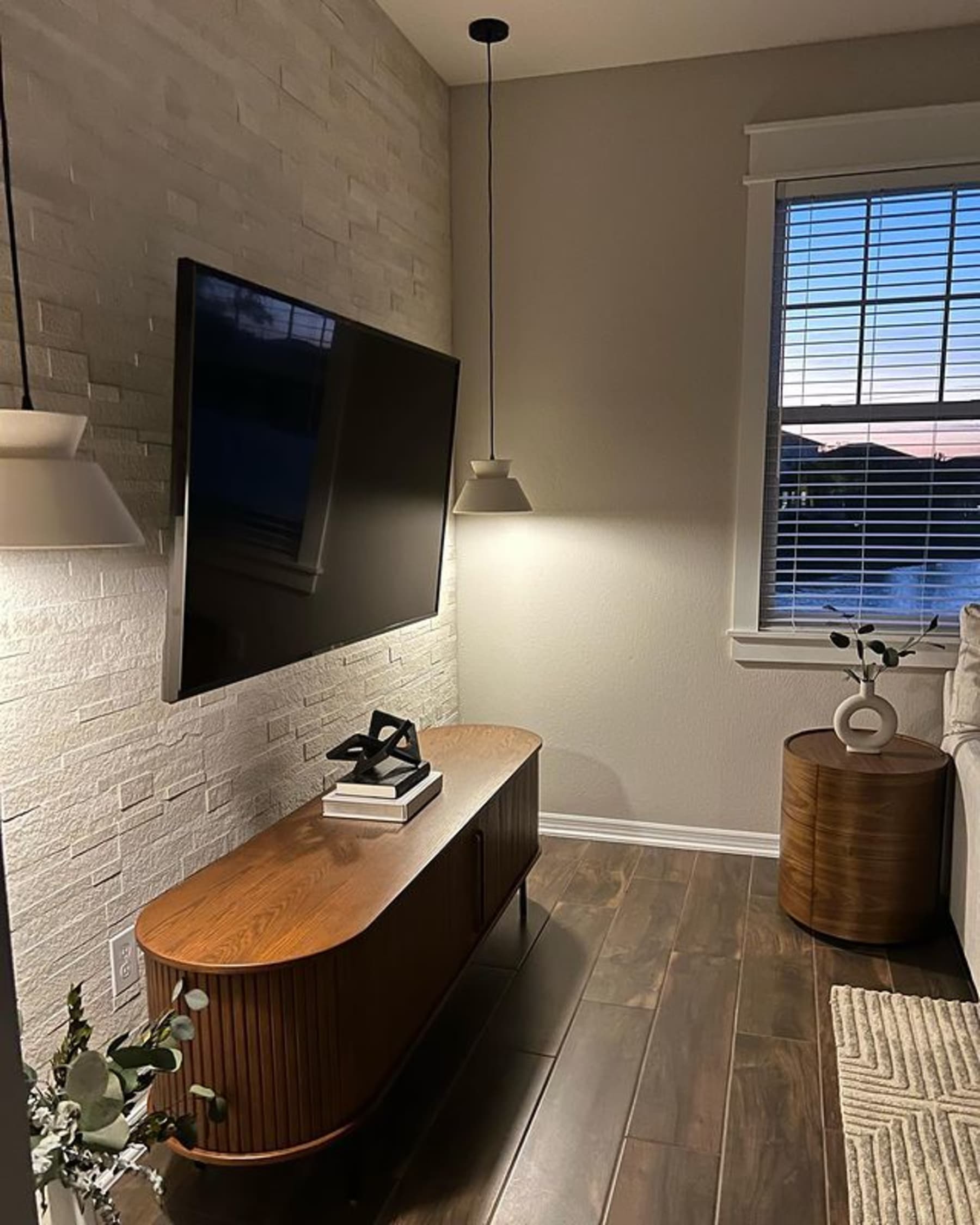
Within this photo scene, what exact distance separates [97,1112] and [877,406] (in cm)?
299

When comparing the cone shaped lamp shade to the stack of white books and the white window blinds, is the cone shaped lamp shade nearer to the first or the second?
the stack of white books

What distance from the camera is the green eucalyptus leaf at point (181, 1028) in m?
1.33

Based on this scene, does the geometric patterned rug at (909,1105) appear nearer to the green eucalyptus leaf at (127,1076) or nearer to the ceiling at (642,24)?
the green eucalyptus leaf at (127,1076)

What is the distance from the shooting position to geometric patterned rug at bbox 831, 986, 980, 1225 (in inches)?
71.5

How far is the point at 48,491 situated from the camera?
1.37m

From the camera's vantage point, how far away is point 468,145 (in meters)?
3.46

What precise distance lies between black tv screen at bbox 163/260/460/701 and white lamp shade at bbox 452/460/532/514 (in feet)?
0.93

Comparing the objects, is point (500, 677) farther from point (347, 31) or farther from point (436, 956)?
point (347, 31)

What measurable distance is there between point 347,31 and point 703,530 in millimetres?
1912

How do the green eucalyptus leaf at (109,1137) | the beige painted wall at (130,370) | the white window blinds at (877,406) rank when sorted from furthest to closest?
the white window blinds at (877,406)
the beige painted wall at (130,370)
the green eucalyptus leaf at (109,1137)

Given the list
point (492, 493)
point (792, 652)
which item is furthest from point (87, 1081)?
point (792, 652)

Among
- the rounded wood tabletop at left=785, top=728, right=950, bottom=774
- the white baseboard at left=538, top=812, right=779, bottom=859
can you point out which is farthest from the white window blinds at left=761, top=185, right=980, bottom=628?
the white baseboard at left=538, top=812, right=779, bottom=859

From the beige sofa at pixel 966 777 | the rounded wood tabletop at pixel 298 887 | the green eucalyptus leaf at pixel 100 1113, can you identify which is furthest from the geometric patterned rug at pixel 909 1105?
the green eucalyptus leaf at pixel 100 1113

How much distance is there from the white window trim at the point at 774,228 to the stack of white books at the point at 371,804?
1534 millimetres
